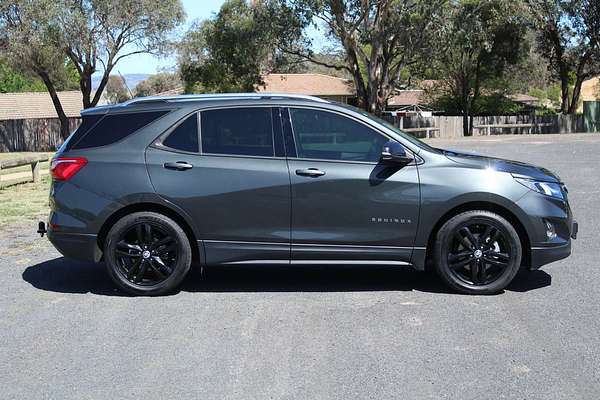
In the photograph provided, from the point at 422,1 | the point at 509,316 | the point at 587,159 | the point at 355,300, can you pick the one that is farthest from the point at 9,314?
the point at 422,1

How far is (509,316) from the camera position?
584 centimetres

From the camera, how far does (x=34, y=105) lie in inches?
2393

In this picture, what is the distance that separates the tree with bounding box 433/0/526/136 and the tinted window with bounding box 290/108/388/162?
27.2 m

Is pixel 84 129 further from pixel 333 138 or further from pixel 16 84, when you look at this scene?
pixel 16 84

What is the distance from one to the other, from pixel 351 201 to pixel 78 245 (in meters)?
2.53

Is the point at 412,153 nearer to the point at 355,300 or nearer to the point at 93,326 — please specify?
the point at 355,300

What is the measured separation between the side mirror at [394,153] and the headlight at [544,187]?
1.04 metres

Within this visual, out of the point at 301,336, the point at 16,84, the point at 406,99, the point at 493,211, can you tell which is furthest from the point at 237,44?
the point at 16,84

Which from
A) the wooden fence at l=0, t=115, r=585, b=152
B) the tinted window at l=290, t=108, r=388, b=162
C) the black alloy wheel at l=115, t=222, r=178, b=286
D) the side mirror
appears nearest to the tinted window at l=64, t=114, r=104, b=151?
the black alloy wheel at l=115, t=222, r=178, b=286

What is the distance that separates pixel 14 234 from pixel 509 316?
6975mm

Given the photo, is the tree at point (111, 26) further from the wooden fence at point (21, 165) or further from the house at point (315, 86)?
the house at point (315, 86)

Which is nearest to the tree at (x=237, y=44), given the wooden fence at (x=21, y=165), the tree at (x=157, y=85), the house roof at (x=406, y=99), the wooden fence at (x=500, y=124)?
the wooden fence at (x=500, y=124)

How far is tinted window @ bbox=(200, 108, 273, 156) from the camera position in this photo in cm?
654

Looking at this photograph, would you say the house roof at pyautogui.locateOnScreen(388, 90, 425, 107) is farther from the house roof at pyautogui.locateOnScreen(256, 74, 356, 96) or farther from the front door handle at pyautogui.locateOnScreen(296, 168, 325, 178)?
the front door handle at pyautogui.locateOnScreen(296, 168, 325, 178)
